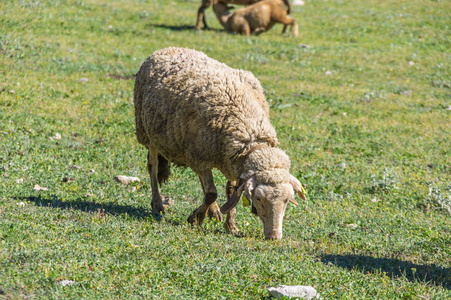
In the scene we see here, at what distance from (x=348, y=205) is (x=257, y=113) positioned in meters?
2.83

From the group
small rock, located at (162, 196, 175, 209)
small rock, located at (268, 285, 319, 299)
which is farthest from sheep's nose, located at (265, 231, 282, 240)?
small rock, located at (162, 196, 175, 209)

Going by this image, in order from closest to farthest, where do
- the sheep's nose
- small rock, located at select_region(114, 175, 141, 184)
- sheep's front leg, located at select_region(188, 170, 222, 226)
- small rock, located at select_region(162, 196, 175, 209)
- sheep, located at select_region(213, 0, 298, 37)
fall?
the sheep's nose, sheep's front leg, located at select_region(188, 170, 222, 226), small rock, located at select_region(162, 196, 175, 209), small rock, located at select_region(114, 175, 141, 184), sheep, located at select_region(213, 0, 298, 37)

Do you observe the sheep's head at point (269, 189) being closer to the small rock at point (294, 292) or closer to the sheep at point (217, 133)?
the sheep at point (217, 133)

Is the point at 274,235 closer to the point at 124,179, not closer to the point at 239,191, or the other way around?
the point at 239,191

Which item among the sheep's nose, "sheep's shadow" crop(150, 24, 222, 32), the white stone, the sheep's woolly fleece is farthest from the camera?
the white stone

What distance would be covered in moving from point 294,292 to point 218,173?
540cm

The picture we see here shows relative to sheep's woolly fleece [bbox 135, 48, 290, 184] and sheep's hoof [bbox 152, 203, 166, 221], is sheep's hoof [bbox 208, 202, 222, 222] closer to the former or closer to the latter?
sheep's hoof [bbox 152, 203, 166, 221]

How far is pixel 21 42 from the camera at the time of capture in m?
16.4

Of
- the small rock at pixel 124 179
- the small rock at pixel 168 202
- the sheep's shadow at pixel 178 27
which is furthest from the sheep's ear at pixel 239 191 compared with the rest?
the sheep's shadow at pixel 178 27

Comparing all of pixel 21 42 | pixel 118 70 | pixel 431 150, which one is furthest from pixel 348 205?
pixel 21 42

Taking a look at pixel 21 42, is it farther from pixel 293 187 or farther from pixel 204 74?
pixel 293 187

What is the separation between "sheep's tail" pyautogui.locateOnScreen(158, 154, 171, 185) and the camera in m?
9.12

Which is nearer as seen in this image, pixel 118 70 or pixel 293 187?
pixel 293 187

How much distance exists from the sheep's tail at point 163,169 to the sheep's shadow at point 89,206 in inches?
31.6
